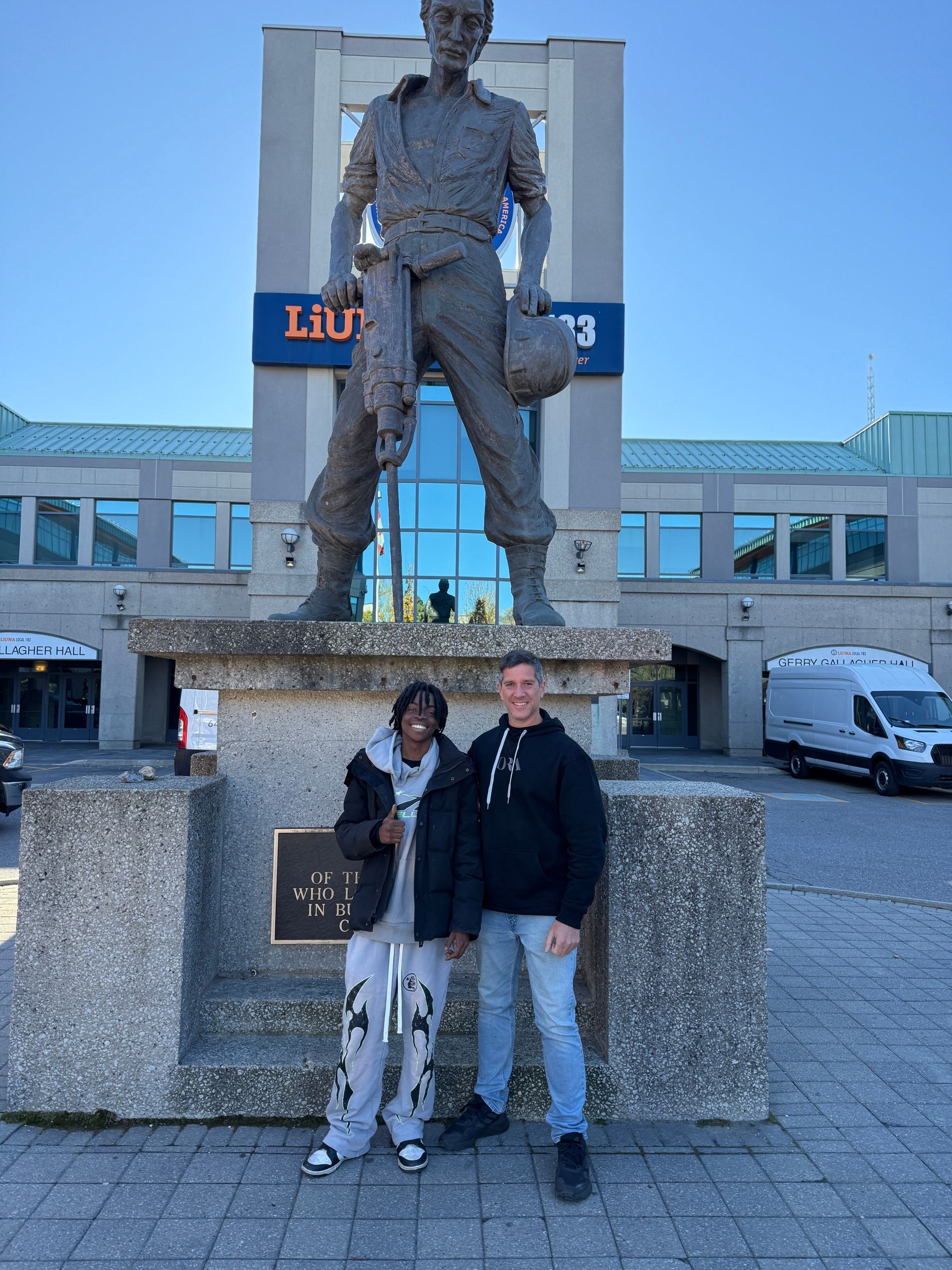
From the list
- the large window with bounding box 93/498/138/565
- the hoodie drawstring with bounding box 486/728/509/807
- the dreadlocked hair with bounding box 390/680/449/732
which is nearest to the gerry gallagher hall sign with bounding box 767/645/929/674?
the large window with bounding box 93/498/138/565

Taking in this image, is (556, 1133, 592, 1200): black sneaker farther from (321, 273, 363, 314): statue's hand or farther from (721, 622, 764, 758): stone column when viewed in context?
(721, 622, 764, 758): stone column

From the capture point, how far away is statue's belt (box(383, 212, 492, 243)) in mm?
4078

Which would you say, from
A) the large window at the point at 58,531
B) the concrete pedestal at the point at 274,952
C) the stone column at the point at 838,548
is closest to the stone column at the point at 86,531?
the large window at the point at 58,531

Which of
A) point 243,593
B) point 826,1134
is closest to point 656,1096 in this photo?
point 826,1134

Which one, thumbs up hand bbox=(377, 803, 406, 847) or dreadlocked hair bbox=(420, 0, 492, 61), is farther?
dreadlocked hair bbox=(420, 0, 492, 61)

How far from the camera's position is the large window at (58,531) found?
26.0 metres

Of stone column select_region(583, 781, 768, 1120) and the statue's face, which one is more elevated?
the statue's face

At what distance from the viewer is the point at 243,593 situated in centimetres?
2548

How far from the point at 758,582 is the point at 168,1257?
25163mm

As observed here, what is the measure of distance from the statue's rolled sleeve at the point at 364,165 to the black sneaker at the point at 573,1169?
14.0 feet

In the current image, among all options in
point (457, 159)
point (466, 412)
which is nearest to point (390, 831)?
point (466, 412)

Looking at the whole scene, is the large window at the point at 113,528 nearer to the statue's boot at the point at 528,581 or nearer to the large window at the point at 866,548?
the large window at the point at 866,548

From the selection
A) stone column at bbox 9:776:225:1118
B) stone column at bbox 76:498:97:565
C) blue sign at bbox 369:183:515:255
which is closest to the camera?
stone column at bbox 9:776:225:1118

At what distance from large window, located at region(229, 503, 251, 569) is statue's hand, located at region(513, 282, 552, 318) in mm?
22888
